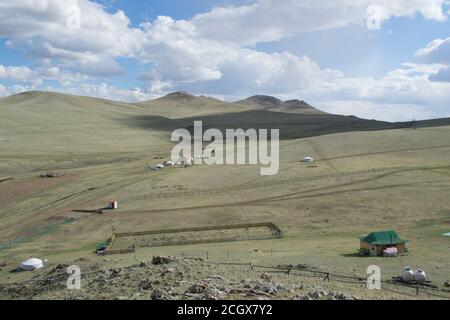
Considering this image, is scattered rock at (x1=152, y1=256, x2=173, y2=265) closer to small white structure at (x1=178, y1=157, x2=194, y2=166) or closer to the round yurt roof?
the round yurt roof

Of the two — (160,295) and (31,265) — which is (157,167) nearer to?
(31,265)

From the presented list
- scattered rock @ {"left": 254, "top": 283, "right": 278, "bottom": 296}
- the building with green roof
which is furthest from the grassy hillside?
scattered rock @ {"left": 254, "top": 283, "right": 278, "bottom": 296}

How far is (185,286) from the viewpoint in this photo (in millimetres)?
23734

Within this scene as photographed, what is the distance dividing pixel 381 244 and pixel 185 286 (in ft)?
86.9

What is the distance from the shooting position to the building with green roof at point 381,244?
45156mm

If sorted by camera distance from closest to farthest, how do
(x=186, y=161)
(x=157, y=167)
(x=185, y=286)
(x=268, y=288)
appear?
(x=268, y=288)
(x=185, y=286)
(x=157, y=167)
(x=186, y=161)

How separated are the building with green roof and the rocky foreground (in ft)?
53.5

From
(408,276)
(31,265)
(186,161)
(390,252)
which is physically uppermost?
(186,161)

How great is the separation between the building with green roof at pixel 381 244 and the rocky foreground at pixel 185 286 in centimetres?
1629

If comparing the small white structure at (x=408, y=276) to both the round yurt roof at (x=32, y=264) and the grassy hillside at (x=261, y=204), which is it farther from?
the round yurt roof at (x=32, y=264)

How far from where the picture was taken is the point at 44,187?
300ft

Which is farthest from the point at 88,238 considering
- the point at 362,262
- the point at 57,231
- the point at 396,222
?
the point at 396,222

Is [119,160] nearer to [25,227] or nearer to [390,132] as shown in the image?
[25,227]

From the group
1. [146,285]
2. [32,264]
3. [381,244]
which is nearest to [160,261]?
[146,285]
